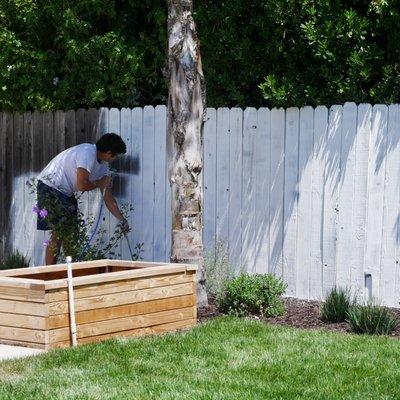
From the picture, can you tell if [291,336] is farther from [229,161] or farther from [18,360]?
[229,161]

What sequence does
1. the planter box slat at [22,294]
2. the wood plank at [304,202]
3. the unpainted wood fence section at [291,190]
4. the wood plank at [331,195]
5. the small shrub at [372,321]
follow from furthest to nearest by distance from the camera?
1. the wood plank at [304,202]
2. the wood plank at [331,195]
3. the unpainted wood fence section at [291,190]
4. the small shrub at [372,321]
5. the planter box slat at [22,294]

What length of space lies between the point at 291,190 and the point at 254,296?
4.40ft

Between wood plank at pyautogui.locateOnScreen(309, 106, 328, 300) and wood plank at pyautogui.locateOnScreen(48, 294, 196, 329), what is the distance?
5.38 feet

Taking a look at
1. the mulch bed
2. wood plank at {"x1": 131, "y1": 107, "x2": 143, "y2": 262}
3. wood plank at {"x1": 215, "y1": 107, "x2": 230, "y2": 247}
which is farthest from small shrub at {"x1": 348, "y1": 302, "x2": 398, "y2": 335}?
wood plank at {"x1": 131, "y1": 107, "x2": 143, "y2": 262}

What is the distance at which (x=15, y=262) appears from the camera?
11000 mm

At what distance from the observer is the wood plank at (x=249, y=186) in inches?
368

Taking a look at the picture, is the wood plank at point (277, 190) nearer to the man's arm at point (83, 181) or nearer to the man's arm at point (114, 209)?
the man's arm at point (114, 209)

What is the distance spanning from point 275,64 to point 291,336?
11.5 ft

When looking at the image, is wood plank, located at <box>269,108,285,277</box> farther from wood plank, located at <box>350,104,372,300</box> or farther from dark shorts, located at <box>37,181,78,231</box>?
dark shorts, located at <box>37,181,78,231</box>

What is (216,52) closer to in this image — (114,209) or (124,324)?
(114,209)

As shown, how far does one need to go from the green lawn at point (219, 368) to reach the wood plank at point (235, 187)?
216 cm

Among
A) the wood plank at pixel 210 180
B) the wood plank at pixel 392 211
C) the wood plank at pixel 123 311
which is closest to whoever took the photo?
the wood plank at pixel 123 311

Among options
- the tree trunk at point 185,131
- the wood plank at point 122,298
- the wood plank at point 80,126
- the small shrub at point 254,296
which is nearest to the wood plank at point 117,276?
the wood plank at point 122,298

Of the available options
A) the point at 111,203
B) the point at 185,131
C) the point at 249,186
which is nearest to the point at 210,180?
the point at 249,186
